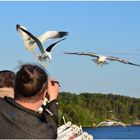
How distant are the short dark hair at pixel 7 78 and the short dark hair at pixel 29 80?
13.1 inches

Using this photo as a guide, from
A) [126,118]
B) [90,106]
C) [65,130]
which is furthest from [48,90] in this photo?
[126,118]

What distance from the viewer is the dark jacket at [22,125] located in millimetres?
2312

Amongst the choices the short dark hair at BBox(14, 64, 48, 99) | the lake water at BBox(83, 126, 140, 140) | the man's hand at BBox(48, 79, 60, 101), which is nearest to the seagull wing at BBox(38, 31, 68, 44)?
the man's hand at BBox(48, 79, 60, 101)

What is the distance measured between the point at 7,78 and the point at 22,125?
1.72ft

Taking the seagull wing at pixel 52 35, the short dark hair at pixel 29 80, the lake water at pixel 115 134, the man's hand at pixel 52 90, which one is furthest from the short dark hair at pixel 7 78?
the lake water at pixel 115 134

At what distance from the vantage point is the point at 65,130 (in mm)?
7129

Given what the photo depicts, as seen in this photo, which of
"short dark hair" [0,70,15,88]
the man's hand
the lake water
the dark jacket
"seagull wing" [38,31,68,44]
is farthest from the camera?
the lake water

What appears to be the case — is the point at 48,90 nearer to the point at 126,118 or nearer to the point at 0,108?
the point at 0,108

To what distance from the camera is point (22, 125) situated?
2.32 metres

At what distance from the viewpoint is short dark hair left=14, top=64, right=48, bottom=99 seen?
2350 millimetres

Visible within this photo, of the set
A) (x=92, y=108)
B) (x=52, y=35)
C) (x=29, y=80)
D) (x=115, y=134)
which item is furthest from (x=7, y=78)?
(x=92, y=108)

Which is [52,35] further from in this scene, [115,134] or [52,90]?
[115,134]

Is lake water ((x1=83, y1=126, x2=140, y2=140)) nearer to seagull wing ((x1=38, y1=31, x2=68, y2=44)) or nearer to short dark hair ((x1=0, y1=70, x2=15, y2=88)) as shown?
seagull wing ((x1=38, y1=31, x2=68, y2=44))

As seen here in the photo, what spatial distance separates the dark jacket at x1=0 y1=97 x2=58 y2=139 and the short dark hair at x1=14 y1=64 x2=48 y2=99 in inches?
2.1
